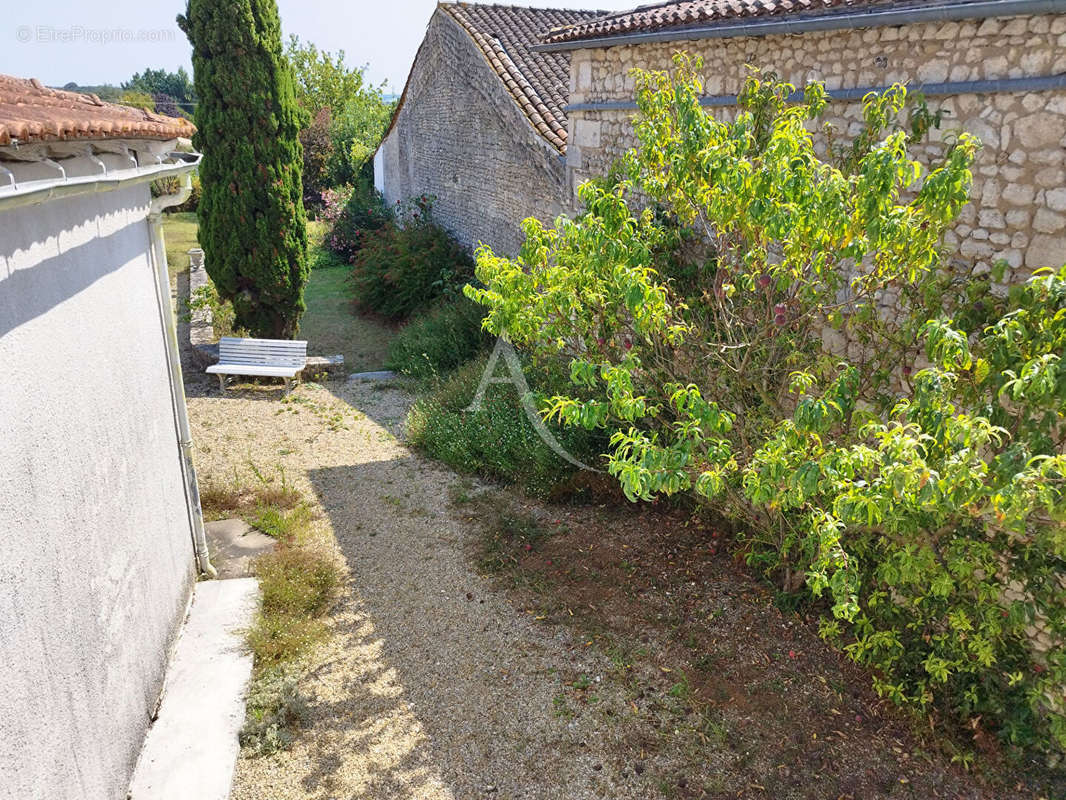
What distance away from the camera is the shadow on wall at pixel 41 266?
2.89 meters

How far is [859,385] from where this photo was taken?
13.4 ft

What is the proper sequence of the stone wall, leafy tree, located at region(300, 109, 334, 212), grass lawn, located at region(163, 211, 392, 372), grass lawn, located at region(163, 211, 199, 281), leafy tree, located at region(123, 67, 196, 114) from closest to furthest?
the stone wall → grass lawn, located at region(163, 211, 392, 372) → grass lawn, located at region(163, 211, 199, 281) → leafy tree, located at region(300, 109, 334, 212) → leafy tree, located at region(123, 67, 196, 114)

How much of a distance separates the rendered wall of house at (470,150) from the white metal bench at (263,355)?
393 centimetres

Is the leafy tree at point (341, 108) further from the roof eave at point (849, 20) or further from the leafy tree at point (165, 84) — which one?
the leafy tree at point (165, 84)

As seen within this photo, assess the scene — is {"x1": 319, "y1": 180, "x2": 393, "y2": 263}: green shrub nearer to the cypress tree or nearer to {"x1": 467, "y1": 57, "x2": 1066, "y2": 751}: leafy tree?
the cypress tree

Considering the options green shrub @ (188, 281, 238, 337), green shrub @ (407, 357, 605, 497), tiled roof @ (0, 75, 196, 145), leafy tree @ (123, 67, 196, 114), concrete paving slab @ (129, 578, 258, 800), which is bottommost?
concrete paving slab @ (129, 578, 258, 800)

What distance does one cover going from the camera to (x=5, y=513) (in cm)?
272

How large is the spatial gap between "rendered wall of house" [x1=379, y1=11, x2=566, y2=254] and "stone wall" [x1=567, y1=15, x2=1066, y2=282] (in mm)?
4554

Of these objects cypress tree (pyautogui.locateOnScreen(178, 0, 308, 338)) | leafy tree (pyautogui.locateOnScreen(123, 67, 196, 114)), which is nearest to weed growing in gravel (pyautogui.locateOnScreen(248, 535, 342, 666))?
cypress tree (pyautogui.locateOnScreen(178, 0, 308, 338))

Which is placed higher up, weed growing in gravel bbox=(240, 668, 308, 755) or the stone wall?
the stone wall

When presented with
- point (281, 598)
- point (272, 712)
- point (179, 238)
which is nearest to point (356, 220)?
point (179, 238)

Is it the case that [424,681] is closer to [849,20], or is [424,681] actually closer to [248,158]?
[849,20]

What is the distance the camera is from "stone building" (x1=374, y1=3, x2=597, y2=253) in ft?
36.2

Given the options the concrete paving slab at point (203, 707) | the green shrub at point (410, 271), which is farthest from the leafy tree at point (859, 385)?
the green shrub at point (410, 271)
